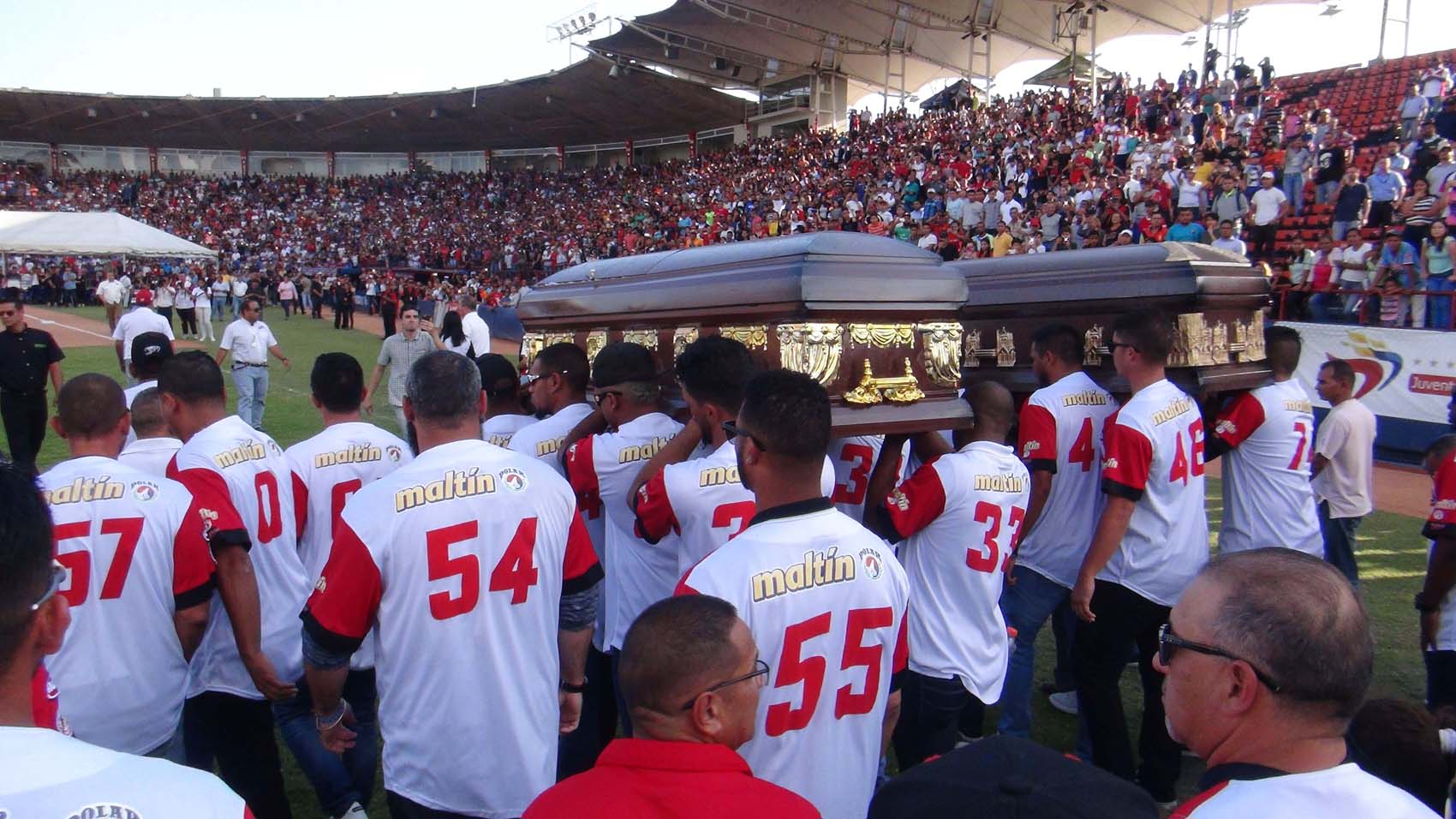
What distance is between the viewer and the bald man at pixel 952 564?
3.14 m

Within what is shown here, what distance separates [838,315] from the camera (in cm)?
294

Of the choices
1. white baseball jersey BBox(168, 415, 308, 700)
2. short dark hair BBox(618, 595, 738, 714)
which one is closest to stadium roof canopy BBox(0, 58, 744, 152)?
white baseball jersey BBox(168, 415, 308, 700)

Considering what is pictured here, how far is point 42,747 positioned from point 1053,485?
3.50m

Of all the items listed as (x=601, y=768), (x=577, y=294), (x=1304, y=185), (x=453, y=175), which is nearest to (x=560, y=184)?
(x=453, y=175)

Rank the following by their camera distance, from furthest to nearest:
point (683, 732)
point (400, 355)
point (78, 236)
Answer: point (78, 236) < point (400, 355) < point (683, 732)

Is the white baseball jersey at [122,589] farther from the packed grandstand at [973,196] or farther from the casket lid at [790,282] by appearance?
the packed grandstand at [973,196]

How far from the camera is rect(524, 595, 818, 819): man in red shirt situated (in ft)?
4.48

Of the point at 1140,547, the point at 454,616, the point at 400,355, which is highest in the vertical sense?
the point at 400,355

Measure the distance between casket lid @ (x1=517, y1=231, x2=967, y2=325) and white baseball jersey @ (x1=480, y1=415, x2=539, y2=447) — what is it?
62cm

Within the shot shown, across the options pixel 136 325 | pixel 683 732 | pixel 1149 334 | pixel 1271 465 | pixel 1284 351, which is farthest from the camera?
pixel 136 325

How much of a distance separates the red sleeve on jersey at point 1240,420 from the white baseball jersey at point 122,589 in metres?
3.86

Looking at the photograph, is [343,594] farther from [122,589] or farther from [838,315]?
[838,315]

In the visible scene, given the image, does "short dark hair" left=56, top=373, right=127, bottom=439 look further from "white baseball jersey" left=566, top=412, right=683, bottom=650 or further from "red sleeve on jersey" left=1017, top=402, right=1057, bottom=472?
"red sleeve on jersey" left=1017, top=402, right=1057, bottom=472

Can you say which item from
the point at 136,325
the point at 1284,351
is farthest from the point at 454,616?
the point at 136,325
